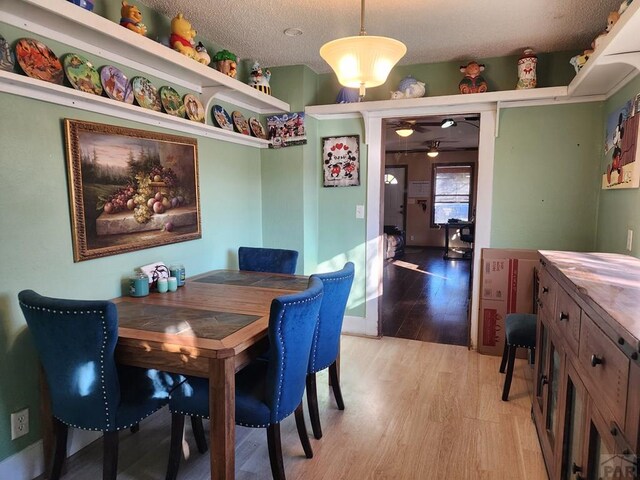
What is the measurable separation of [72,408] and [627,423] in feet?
→ 6.09

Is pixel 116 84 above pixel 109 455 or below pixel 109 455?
above

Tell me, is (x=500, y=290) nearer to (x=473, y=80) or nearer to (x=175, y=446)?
(x=473, y=80)

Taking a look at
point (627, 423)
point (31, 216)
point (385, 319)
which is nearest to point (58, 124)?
point (31, 216)

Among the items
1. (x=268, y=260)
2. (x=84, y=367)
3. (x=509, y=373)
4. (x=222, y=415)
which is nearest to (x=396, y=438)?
(x=509, y=373)

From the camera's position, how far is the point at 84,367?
62.2 inches

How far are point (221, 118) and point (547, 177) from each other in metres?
2.50

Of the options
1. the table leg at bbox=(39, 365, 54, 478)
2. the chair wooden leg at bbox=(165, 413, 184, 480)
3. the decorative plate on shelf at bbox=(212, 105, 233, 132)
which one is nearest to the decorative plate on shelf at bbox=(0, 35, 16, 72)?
the table leg at bbox=(39, 365, 54, 478)

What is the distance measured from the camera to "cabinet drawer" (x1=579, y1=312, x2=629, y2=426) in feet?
3.27

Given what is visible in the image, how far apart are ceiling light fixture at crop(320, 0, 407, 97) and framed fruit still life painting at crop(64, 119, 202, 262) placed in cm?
125

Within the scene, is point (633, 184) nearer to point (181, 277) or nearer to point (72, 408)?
point (181, 277)

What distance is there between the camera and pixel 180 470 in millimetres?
1961

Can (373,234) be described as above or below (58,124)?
Answer: below

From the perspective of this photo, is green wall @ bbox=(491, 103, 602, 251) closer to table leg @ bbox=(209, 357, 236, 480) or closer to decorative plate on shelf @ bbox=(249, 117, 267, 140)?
decorative plate on shelf @ bbox=(249, 117, 267, 140)

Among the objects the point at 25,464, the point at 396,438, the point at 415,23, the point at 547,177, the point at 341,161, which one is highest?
the point at 415,23
